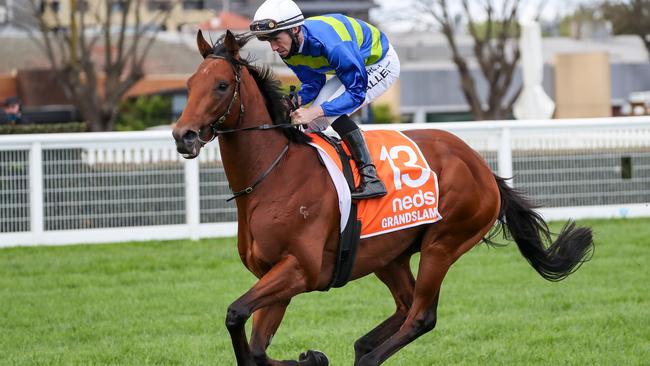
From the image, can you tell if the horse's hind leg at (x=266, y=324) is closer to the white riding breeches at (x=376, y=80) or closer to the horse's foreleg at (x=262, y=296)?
the horse's foreleg at (x=262, y=296)

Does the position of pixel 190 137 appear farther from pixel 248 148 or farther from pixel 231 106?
pixel 248 148

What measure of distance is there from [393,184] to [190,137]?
1.30m

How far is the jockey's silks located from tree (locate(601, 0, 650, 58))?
23.0m

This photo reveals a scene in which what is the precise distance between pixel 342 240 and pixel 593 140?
6.71 meters

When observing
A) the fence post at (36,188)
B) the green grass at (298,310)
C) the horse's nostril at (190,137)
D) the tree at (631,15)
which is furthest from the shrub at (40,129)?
the tree at (631,15)

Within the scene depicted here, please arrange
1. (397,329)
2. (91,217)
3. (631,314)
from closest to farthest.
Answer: (397,329)
(631,314)
(91,217)

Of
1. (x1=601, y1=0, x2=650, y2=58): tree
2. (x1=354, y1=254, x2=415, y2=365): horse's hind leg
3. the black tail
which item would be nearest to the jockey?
(x1=354, y1=254, x2=415, y2=365): horse's hind leg

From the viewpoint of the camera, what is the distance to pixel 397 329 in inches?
225

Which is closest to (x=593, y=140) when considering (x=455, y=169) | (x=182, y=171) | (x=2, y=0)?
(x=182, y=171)

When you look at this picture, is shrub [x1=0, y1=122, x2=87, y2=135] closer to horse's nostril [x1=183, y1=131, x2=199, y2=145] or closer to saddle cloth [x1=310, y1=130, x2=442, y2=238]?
saddle cloth [x1=310, y1=130, x2=442, y2=238]

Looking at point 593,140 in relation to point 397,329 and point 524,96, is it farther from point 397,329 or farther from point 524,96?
point 524,96

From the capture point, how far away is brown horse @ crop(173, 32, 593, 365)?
4.73 m

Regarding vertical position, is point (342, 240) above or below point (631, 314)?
above

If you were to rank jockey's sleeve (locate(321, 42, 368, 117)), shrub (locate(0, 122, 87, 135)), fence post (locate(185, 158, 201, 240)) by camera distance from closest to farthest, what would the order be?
jockey's sleeve (locate(321, 42, 368, 117))
fence post (locate(185, 158, 201, 240))
shrub (locate(0, 122, 87, 135))
